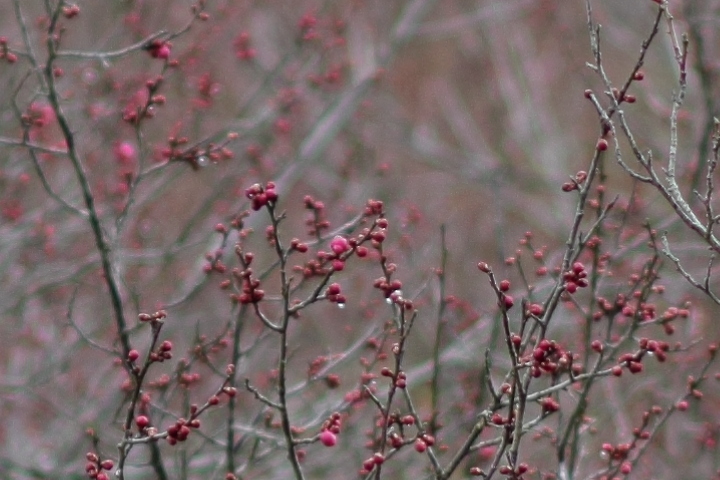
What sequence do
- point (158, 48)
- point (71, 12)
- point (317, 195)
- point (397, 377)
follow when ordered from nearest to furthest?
point (397, 377) → point (71, 12) → point (158, 48) → point (317, 195)

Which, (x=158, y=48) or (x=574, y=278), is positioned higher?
(x=158, y=48)

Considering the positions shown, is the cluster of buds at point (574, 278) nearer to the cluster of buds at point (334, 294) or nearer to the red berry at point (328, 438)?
the cluster of buds at point (334, 294)

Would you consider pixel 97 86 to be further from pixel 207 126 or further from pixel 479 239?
pixel 479 239

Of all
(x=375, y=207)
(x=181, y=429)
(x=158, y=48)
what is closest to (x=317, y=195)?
(x=158, y=48)

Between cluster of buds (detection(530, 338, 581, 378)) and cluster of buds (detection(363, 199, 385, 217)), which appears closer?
cluster of buds (detection(530, 338, 581, 378))

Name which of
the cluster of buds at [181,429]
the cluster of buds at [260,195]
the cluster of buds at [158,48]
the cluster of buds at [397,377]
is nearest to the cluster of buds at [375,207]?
the cluster of buds at [260,195]

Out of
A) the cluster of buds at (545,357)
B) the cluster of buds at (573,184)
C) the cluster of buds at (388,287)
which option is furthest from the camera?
the cluster of buds at (388,287)

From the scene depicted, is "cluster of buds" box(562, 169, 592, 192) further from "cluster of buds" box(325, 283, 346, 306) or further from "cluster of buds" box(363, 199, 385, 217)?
"cluster of buds" box(325, 283, 346, 306)

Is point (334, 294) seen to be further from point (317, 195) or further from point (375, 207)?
point (317, 195)

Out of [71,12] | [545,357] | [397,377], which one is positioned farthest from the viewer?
[71,12]

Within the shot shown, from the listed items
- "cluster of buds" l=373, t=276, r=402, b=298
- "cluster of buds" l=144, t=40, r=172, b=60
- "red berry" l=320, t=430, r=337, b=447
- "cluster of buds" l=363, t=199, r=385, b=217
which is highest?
"cluster of buds" l=144, t=40, r=172, b=60

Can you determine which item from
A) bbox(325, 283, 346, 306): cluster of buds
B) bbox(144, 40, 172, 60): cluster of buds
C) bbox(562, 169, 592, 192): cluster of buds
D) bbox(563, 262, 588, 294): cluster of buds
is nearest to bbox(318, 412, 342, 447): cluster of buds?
bbox(325, 283, 346, 306): cluster of buds

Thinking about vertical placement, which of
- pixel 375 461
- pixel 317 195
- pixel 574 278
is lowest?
pixel 375 461

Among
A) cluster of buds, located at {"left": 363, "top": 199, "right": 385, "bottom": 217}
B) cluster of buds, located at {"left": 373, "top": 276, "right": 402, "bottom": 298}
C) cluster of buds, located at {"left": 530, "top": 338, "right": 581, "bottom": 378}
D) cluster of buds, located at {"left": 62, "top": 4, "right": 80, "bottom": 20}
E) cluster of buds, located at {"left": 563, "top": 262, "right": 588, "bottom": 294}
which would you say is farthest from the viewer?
cluster of buds, located at {"left": 62, "top": 4, "right": 80, "bottom": 20}
